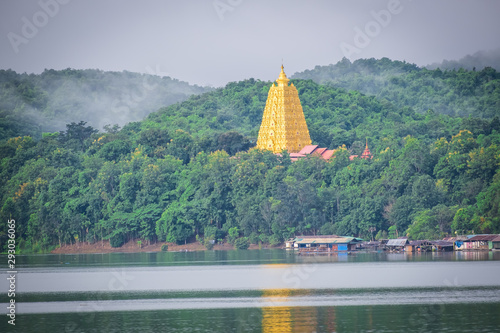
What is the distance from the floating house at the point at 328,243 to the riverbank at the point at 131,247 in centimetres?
1067

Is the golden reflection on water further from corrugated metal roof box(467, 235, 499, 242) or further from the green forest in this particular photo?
the green forest

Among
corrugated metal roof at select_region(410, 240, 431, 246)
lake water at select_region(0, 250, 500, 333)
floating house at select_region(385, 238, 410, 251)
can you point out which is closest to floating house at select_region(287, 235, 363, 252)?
floating house at select_region(385, 238, 410, 251)

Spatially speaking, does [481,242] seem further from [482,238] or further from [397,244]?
[397,244]

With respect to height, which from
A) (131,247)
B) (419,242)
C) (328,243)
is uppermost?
(131,247)

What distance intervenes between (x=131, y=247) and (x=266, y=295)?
5694cm

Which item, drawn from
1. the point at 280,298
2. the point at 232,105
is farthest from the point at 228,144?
the point at 280,298

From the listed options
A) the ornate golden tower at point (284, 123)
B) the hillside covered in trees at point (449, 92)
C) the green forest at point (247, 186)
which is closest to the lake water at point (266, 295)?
the green forest at point (247, 186)

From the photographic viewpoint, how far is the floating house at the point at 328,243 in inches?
3752

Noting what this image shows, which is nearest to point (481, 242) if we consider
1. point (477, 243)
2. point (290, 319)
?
point (477, 243)

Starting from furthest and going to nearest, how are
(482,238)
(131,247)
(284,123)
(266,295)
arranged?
(284,123), (131,247), (482,238), (266,295)

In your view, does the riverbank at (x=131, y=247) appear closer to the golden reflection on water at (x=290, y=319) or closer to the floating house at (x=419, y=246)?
the floating house at (x=419, y=246)

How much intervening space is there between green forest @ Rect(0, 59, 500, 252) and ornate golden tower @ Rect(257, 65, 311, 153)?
10.7 ft

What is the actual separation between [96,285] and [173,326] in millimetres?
21946

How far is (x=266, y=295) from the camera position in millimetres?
56750
